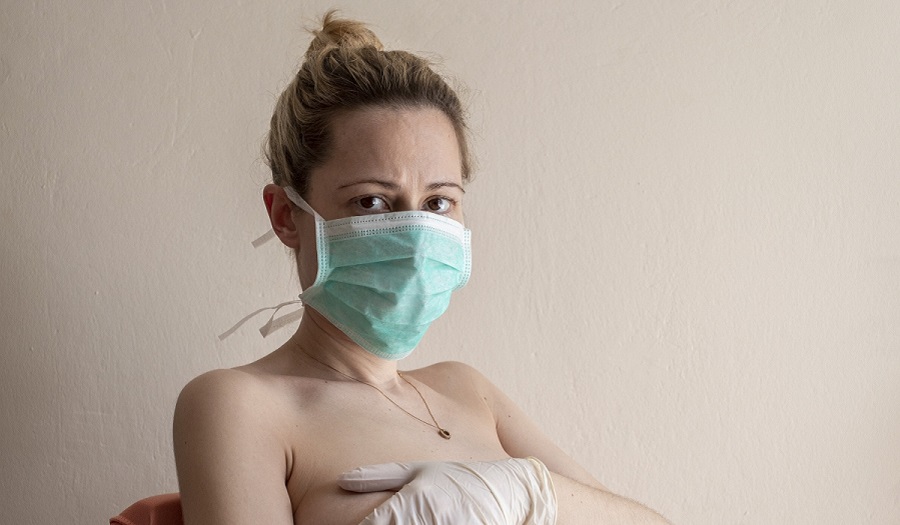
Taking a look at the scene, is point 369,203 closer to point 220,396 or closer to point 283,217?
point 283,217

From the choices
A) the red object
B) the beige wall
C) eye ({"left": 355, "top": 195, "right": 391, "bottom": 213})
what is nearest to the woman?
eye ({"left": 355, "top": 195, "right": 391, "bottom": 213})

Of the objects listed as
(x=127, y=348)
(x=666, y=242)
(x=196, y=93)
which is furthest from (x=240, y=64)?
(x=666, y=242)

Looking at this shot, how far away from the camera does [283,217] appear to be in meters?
1.57

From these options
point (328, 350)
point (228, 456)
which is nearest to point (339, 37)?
point (328, 350)

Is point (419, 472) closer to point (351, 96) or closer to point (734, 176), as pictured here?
point (351, 96)

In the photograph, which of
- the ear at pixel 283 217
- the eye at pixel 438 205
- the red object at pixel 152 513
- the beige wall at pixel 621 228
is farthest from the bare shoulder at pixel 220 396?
the beige wall at pixel 621 228

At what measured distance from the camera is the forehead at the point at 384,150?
59.3 inches

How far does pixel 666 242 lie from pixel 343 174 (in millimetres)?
847

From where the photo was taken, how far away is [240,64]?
1.91 metres

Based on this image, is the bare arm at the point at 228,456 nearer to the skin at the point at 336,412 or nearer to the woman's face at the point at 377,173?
the skin at the point at 336,412

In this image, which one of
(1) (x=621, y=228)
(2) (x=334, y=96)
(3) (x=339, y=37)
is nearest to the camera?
(2) (x=334, y=96)

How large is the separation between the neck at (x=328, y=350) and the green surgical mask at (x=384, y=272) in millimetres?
60

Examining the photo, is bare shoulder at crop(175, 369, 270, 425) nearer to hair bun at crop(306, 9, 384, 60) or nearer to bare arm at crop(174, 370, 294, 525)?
bare arm at crop(174, 370, 294, 525)

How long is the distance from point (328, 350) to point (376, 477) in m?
0.31
